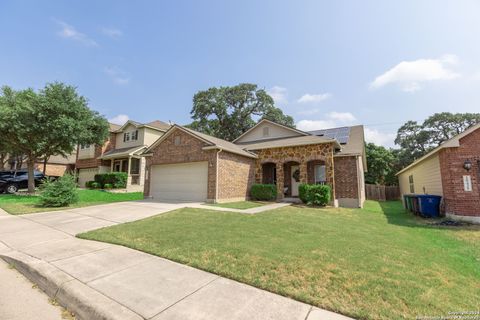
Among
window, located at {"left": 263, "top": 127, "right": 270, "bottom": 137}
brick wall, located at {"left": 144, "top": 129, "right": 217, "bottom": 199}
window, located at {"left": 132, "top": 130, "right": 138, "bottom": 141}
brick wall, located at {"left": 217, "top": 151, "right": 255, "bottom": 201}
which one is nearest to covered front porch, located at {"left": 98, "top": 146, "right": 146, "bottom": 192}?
window, located at {"left": 132, "top": 130, "right": 138, "bottom": 141}

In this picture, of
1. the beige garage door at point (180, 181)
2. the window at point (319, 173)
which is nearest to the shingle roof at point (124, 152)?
the beige garage door at point (180, 181)

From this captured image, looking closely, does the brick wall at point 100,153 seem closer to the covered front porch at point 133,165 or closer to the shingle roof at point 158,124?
the covered front porch at point 133,165

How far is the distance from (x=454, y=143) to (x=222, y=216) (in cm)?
1030

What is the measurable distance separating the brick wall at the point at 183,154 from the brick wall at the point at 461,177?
1067 cm

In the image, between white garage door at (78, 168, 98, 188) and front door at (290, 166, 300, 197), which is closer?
front door at (290, 166, 300, 197)

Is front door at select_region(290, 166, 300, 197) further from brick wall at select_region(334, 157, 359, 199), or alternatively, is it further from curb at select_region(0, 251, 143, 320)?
curb at select_region(0, 251, 143, 320)

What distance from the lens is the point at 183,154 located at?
548 inches

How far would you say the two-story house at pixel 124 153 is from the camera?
2091 cm

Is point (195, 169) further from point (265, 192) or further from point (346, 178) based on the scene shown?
point (346, 178)

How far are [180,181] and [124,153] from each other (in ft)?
31.8

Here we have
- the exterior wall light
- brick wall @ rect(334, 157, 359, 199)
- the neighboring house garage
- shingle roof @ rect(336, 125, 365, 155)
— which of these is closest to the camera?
the exterior wall light

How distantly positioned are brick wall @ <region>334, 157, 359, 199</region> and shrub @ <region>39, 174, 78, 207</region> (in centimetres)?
1481

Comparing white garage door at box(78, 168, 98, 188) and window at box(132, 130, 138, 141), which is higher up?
window at box(132, 130, 138, 141)

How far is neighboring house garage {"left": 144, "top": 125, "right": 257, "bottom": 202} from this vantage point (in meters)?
12.6
